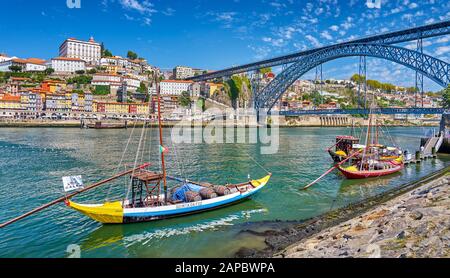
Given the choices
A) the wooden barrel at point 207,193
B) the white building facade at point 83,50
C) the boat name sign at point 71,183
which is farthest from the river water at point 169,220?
the white building facade at point 83,50

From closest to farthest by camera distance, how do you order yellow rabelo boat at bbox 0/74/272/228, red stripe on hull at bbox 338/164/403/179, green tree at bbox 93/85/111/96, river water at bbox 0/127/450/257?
river water at bbox 0/127/450/257 < yellow rabelo boat at bbox 0/74/272/228 < red stripe on hull at bbox 338/164/403/179 < green tree at bbox 93/85/111/96

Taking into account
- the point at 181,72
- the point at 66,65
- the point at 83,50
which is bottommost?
the point at 66,65

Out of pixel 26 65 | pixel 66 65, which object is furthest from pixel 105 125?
pixel 26 65

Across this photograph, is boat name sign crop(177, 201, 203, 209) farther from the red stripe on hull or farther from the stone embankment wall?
the red stripe on hull

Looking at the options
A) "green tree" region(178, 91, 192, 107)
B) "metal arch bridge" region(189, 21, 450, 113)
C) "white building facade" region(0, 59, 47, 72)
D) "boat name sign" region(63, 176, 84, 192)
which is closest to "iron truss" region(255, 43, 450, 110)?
"metal arch bridge" region(189, 21, 450, 113)

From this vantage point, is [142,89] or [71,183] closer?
[71,183]

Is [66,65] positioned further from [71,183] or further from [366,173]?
[366,173]

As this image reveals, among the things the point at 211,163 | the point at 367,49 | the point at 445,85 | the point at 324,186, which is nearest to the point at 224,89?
the point at 367,49

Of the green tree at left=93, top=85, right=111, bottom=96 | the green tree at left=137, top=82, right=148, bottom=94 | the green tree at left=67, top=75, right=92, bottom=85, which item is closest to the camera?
the green tree at left=93, top=85, right=111, bottom=96

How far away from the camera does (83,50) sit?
109 metres

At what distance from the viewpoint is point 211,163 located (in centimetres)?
2491

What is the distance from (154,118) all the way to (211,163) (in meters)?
60.1

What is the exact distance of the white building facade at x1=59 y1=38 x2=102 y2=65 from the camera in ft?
351
